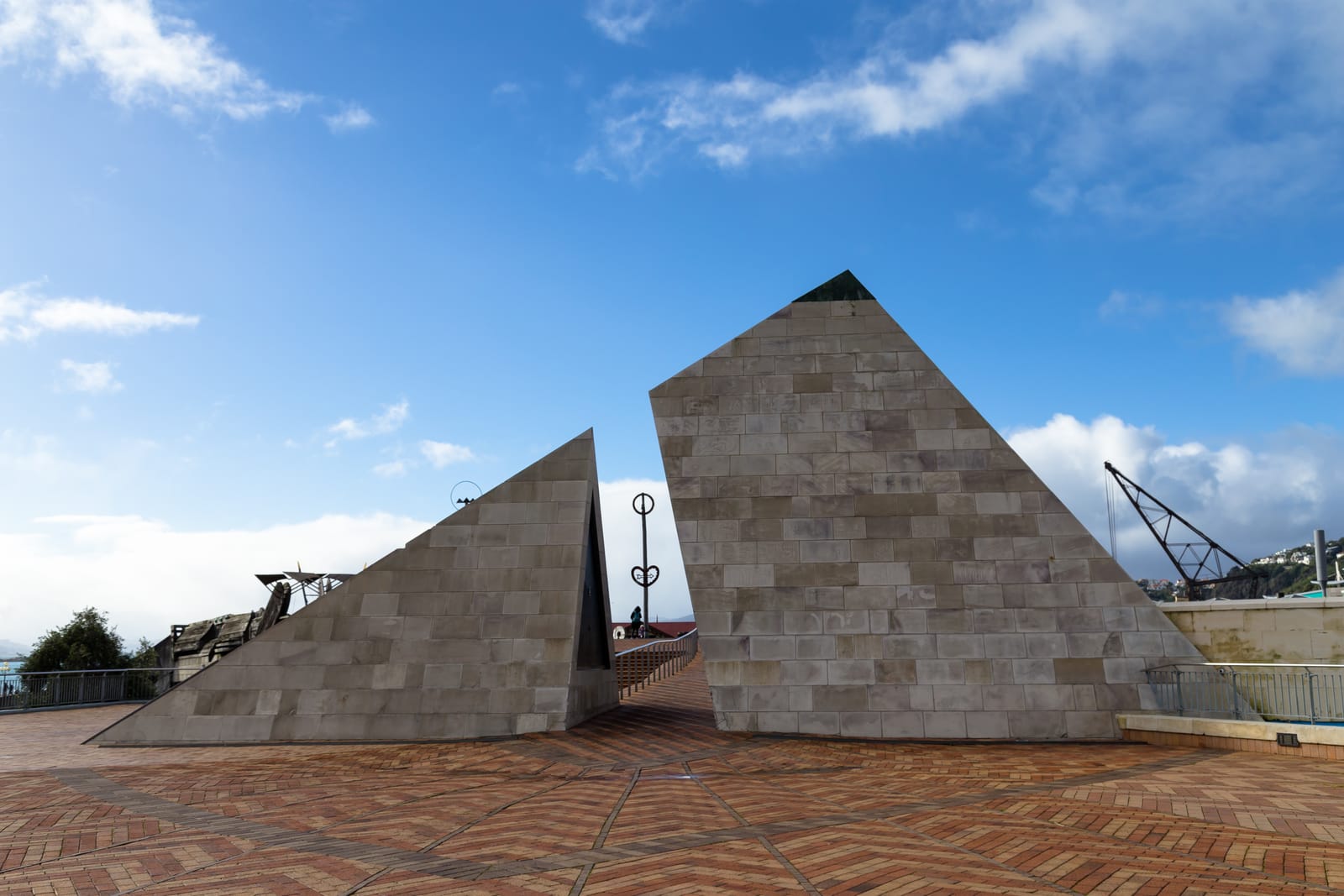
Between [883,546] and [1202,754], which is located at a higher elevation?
[883,546]

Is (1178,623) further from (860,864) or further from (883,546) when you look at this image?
(860,864)

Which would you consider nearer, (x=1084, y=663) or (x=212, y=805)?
(x=212, y=805)

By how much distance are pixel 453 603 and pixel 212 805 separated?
6.11 m

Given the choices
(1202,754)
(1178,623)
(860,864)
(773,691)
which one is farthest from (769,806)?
(1178,623)

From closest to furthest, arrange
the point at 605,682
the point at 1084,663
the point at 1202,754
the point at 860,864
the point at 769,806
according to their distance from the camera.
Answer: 1. the point at 860,864
2. the point at 769,806
3. the point at 1202,754
4. the point at 1084,663
5. the point at 605,682

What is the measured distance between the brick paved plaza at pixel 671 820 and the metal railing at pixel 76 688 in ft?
36.7

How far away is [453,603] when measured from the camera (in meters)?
15.8

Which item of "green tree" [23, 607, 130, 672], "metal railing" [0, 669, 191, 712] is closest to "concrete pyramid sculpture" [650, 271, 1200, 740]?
"metal railing" [0, 669, 191, 712]

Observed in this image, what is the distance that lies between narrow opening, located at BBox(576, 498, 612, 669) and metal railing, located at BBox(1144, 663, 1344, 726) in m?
10.3

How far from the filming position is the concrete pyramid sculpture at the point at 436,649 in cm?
1502

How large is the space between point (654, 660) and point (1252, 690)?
57.8 ft

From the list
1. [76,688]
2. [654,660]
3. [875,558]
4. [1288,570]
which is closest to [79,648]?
[76,688]

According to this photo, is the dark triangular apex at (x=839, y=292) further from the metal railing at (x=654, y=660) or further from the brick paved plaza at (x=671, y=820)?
the metal railing at (x=654, y=660)

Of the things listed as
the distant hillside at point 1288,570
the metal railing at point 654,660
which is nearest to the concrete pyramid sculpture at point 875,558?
the metal railing at point 654,660
